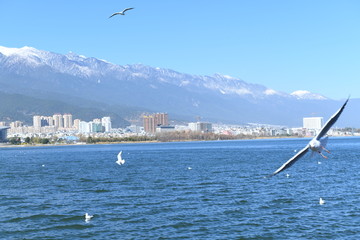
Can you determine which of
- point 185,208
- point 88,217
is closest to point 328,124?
point 88,217

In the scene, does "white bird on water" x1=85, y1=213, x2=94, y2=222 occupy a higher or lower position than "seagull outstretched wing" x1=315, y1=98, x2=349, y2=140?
lower

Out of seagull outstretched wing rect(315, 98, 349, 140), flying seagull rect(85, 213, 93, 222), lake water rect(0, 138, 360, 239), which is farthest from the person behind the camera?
flying seagull rect(85, 213, 93, 222)

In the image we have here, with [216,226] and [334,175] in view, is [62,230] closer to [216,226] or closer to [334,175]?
[216,226]

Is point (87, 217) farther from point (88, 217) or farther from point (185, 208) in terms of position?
point (185, 208)

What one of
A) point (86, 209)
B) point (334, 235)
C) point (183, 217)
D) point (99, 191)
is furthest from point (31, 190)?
point (334, 235)

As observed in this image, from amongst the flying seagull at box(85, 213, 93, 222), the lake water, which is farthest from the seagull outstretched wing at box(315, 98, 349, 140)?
the flying seagull at box(85, 213, 93, 222)

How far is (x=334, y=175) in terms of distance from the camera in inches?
1806

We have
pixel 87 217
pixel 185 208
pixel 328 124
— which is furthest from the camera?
pixel 185 208

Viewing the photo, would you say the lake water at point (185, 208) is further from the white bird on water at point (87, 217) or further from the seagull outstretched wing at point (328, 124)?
the seagull outstretched wing at point (328, 124)

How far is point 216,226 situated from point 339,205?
8.40m

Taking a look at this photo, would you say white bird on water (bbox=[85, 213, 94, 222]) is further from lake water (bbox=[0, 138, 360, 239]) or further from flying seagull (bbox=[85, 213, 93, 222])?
lake water (bbox=[0, 138, 360, 239])

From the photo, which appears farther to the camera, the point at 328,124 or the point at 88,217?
the point at 88,217

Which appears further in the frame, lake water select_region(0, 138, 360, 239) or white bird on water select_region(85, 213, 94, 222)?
white bird on water select_region(85, 213, 94, 222)

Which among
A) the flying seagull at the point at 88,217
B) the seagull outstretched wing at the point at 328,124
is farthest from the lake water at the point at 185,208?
the seagull outstretched wing at the point at 328,124
